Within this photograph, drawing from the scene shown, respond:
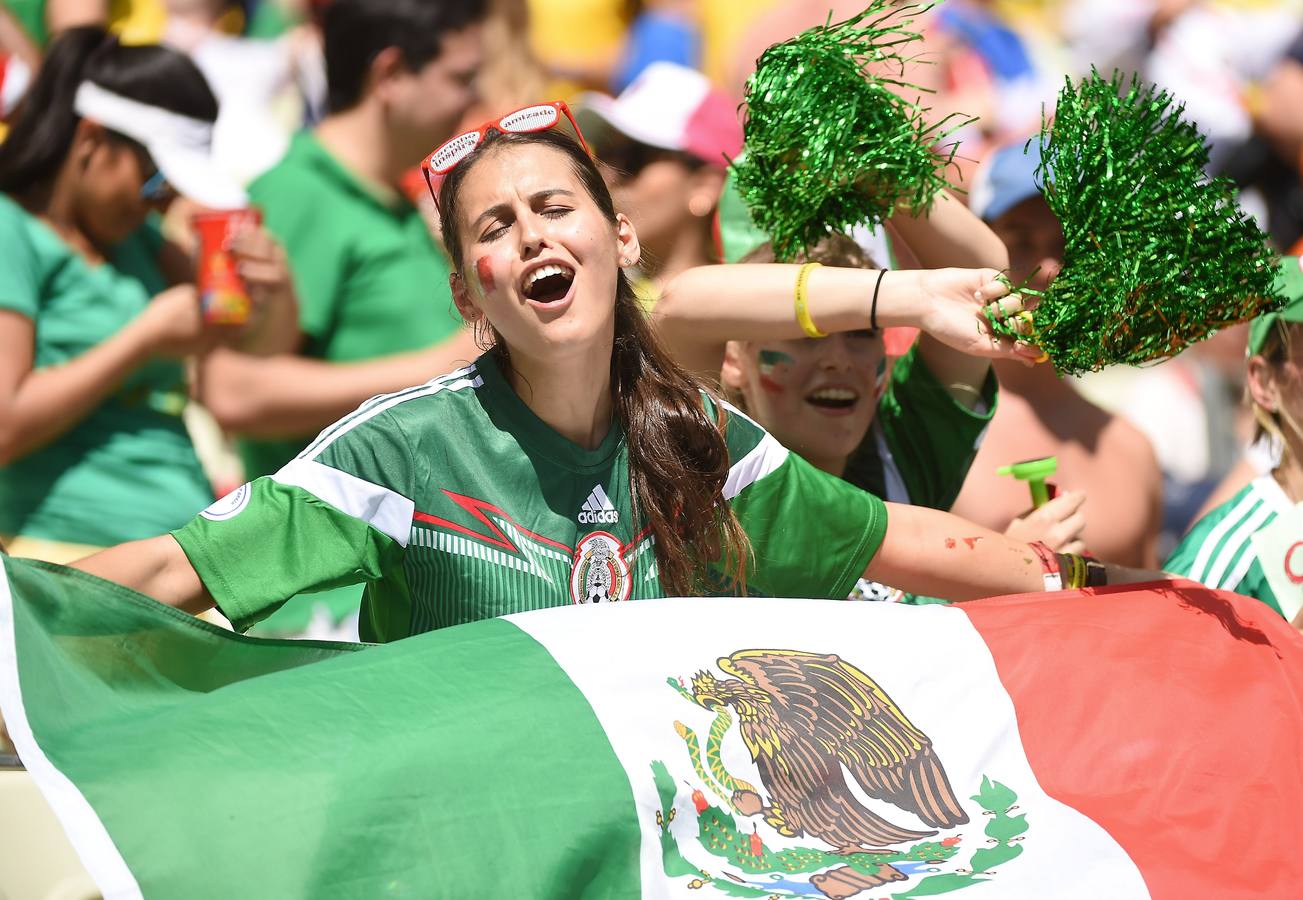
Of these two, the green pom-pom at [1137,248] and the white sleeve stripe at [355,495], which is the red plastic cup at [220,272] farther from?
the green pom-pom at [1137,248]

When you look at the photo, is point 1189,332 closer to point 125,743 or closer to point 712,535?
point 712,535

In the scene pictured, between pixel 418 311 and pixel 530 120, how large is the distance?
1516 mm

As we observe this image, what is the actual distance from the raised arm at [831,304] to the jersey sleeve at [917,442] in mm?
396

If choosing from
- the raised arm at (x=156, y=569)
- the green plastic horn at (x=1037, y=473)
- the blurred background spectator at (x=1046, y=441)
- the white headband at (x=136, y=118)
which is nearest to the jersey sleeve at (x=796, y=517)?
the green plastic horn at (x=1037, y=473)

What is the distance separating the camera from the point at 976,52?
5938 mm

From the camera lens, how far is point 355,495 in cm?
219

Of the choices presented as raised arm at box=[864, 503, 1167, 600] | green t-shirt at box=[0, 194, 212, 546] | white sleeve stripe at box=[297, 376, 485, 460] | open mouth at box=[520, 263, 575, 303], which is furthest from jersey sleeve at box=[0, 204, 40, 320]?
raised arm at box=[864, 503, 1167, 600]

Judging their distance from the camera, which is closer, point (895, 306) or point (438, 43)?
point (895, 306)

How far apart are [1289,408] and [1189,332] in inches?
34.1

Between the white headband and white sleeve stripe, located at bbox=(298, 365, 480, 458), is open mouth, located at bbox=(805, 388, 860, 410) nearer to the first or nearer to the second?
white sleeve stripe, located at bbox=(298, 365, 480, 458)

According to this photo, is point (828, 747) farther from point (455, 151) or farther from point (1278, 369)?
point (1278, 369)

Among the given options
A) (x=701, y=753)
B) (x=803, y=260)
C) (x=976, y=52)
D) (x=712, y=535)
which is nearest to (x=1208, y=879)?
(x=701, y=753)

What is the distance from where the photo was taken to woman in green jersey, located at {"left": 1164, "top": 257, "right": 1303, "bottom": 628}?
2.82 m

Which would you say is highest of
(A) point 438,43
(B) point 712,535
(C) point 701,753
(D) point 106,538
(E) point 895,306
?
(A) point 438,43
